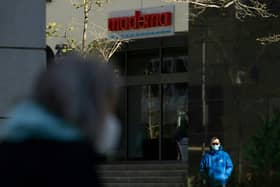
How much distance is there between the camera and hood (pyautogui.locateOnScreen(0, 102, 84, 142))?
1896 mm

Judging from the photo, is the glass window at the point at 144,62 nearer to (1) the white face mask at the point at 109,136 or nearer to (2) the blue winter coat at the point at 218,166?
(2) the blue winter coat at the point at 218,166

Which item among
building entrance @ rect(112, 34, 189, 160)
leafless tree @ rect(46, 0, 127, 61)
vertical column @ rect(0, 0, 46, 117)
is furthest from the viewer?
building entrance @ rect(112, 34, 189, 160)

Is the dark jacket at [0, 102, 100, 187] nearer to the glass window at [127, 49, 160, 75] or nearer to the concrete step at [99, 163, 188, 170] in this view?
the concrete step at [99, 163, 188, 170]

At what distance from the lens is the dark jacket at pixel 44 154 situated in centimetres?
184

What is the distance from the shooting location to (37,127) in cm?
191

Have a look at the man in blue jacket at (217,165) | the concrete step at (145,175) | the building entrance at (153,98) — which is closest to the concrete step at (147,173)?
the concrete step at (145,175)

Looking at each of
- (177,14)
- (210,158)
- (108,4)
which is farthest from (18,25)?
(108,4)

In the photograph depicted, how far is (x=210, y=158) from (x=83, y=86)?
1448cm

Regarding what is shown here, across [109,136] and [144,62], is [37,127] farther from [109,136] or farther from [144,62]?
[144,62]

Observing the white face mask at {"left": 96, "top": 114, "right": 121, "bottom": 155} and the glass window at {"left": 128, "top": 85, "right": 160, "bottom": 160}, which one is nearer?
the white face mask at {"left": 96, "top": 114, "right": 121, "bottom": 155}

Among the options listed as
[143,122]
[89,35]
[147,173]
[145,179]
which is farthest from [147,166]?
[143,122]

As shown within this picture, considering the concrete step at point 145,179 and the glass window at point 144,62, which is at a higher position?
the glass window at point 144,62

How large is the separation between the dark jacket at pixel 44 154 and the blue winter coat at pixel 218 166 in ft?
47.0

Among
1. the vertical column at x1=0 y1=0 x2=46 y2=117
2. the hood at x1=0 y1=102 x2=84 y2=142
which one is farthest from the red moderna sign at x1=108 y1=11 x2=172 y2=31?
the hood at x1=0 y1=102 x2=84 y2=142
